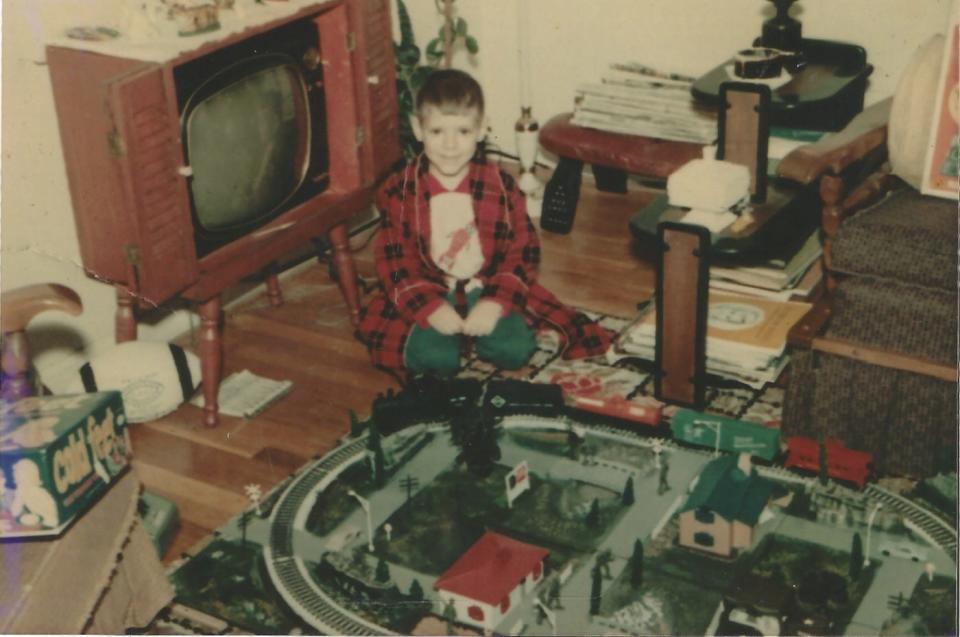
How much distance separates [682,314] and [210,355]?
93 cm

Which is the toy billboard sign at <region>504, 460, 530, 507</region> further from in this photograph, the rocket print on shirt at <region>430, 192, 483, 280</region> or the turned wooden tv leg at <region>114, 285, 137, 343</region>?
the turned wooden tv leg at <region>114, 285, 137, 343</region>

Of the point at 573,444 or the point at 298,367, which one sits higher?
the point at 573,444

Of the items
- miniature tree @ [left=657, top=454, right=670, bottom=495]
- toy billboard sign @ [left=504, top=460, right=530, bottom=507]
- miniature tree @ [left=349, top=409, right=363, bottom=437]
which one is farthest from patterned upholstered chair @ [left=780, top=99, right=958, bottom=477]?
miniature tree @ [left=349, top=409, right=363, bottom=437]

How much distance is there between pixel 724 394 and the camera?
2529mm

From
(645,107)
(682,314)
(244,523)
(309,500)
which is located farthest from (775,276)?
(244,523)

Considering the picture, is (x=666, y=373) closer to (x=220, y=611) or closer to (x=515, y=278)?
(x=515, y=278)

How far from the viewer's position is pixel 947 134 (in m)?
2.29

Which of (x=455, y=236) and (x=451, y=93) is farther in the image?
(x=455, y=236)

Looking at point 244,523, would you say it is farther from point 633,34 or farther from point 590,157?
point 633,34

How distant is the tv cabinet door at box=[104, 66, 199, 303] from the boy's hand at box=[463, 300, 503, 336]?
0.57 meters

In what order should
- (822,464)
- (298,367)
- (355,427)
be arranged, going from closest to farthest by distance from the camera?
(822,464), (355,427), (298,367)

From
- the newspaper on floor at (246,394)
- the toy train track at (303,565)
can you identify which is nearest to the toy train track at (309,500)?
the toy train track at (303,565)

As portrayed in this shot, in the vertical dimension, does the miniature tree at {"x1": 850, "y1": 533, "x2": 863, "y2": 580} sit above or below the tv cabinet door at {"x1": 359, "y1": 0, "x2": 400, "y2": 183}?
below

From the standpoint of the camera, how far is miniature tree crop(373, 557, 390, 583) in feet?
6.25
